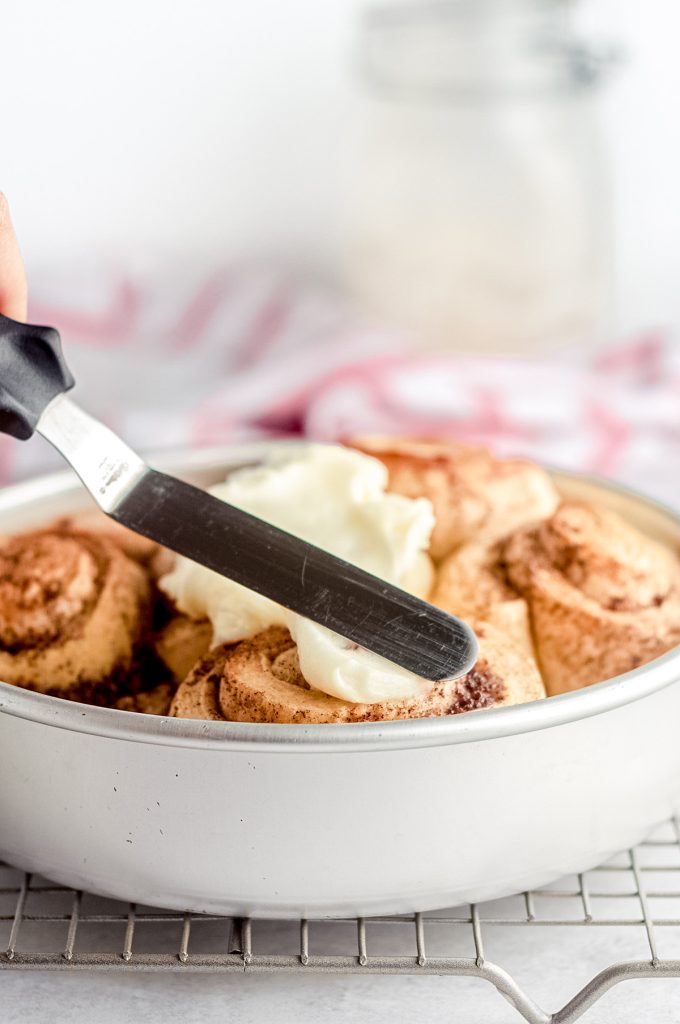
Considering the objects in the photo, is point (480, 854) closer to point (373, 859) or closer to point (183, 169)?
point (373, 859)

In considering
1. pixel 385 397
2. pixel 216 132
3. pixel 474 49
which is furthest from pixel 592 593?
pixel 216 132

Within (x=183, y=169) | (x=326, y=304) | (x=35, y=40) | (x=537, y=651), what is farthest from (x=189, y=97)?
(x=537, y=651)

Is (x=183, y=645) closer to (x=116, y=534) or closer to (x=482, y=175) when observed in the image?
(x=116, y=534)

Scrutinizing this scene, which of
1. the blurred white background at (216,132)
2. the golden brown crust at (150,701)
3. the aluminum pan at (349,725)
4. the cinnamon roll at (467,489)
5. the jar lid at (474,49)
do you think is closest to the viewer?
the aluminum pan at (349,725)

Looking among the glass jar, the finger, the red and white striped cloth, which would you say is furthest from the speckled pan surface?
the glass jar

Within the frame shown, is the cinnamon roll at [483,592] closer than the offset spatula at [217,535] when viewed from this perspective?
No

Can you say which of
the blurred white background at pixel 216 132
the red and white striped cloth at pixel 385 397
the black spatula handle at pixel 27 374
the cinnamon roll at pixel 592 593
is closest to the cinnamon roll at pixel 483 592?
the cinnamon roll at pixel 592 593

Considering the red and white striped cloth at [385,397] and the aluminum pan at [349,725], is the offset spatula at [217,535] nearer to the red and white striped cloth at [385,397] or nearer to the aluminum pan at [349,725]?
the aluminum pan at [349,725]
